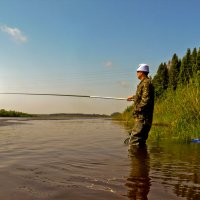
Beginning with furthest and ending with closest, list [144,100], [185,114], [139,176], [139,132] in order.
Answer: [185,114]
[139,132]
[144,100]
[139,176]

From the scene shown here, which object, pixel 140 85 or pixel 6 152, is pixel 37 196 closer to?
pixel 6 152

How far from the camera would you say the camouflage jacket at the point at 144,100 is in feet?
24.6

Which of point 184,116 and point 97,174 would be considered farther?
point 184,116

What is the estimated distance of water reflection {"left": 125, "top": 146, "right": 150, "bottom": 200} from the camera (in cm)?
373

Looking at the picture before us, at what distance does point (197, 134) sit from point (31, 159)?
5.38 meters

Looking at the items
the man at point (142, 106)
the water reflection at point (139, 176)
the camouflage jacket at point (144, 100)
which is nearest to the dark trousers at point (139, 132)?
the man at point (142, 106)

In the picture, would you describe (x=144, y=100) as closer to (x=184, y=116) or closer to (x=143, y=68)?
(x=143, y=68)

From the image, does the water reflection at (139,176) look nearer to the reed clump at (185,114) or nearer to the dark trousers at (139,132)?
the dark trousers at (139,132)

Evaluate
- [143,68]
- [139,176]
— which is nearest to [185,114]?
[143,68]

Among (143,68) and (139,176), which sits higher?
(143,68)

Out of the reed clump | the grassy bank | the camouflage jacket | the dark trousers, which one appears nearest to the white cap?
the camouflage jacket

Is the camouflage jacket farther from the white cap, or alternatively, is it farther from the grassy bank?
the grassy bank

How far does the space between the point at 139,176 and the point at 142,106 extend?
2.94 meters

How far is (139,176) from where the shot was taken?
15.5 ft
